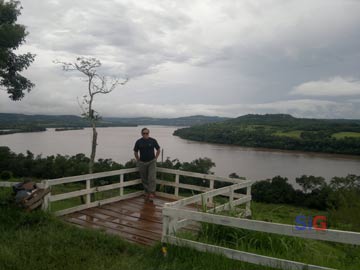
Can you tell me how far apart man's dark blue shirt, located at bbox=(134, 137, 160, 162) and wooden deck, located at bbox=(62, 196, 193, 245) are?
3.50ft

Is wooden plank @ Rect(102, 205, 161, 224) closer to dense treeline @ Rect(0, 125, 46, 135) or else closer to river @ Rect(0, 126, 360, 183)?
river @ Rect(0, 126, 360, 183)

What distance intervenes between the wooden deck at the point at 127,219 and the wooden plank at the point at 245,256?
881 mm

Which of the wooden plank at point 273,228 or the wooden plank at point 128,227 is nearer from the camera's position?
the wooden plank at point 273,228

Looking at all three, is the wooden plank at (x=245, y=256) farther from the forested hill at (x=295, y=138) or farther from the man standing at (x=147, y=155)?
the forested hill at (x=295, y=138)

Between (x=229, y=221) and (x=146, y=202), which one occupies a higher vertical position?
(x=229, y=221)

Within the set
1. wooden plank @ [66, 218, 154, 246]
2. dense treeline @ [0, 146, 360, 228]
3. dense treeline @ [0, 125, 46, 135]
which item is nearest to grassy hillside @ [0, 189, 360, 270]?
wooden plank @ [66, 218, 154, 246]

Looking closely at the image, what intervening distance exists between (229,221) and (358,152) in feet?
179

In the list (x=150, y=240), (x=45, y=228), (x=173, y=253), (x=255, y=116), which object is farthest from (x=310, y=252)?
(x=255, y=116)

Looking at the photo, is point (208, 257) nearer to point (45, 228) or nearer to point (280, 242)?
point (280, 242)

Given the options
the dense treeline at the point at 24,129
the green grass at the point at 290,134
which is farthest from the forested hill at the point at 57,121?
the green grass at the point at 290,134

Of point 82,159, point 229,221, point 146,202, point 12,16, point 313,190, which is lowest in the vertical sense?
point 313,190

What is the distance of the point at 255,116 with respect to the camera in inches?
3799

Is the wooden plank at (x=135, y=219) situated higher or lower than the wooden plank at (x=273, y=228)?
lower

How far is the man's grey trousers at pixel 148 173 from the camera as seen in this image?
7.68 m
